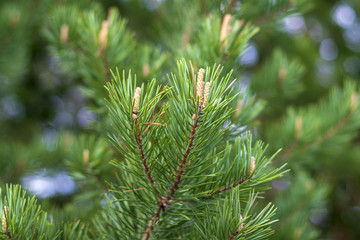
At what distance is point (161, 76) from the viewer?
622 mm

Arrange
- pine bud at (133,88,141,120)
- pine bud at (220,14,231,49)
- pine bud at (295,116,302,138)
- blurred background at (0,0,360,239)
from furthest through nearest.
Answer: pine bud at (295,116,302,138), blurred background at (0,0,360,239), pine bud at (220,14,231,49), pine bud at (133,88,141,120)

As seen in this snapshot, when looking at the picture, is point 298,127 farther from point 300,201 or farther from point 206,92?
point 206,92

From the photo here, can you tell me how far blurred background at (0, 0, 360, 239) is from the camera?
25.7 inches

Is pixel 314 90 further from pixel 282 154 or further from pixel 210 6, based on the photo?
pixel 210 6

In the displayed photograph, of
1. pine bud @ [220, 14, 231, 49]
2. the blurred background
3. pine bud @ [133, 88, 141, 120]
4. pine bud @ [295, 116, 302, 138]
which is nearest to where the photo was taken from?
pine bud @ [133, 88, 141, 120]

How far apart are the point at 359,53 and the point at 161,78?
4.85ft

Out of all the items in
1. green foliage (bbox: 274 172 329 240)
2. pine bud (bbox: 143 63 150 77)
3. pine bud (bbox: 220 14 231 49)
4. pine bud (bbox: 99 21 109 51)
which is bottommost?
green foliage (bbox: 274 172 329 240)

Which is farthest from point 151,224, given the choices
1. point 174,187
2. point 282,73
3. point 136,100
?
point 282,73

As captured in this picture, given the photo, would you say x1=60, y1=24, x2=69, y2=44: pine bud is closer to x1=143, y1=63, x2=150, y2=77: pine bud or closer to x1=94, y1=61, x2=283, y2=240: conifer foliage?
x1=143, y1=63, x2=150, y2=77: pine bud

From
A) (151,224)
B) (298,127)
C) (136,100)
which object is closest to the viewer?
(136,100)

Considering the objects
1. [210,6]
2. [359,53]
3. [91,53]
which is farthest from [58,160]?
[359,53]

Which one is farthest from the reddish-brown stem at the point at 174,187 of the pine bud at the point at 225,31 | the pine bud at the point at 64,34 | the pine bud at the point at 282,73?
the pine bud at the point at 282,73

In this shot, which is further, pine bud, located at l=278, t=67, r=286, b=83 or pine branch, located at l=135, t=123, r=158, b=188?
pine bud, located at l=278, t=67, r=286, b=83

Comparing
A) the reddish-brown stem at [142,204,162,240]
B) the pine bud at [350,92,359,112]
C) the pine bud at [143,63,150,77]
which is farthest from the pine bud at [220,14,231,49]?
the pine bud at [350,92,359,112]
